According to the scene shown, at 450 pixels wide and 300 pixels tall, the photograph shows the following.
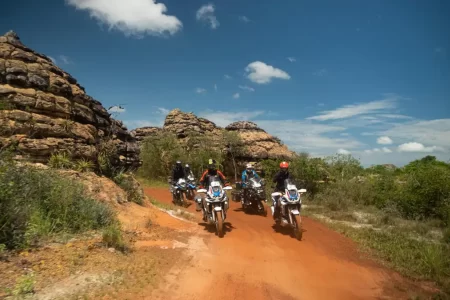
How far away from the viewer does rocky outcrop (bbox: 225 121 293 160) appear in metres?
29.9

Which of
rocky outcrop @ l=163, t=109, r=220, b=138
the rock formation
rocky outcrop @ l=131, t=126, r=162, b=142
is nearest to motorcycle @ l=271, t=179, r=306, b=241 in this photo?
the rock formation

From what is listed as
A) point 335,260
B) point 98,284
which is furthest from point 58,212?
point 335,260

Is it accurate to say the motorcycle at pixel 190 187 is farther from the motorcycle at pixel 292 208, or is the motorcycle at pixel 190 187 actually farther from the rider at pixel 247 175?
the motorcycle at pixel 292 208

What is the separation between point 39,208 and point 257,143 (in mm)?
25116

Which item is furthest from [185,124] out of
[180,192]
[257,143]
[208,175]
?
[208,175]

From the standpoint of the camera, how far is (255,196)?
13.2 m

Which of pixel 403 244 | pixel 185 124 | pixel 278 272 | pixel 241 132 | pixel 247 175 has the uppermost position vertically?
pixel 185 124

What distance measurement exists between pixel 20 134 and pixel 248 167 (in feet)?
27.8

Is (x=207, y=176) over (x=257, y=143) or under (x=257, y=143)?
under

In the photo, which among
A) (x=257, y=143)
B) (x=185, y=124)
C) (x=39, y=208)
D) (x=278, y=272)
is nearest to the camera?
(x=278, y=272)

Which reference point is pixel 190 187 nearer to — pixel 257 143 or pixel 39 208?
pixel 39 208

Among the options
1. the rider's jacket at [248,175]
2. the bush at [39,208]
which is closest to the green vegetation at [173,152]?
the rider's jacket at [248,175]

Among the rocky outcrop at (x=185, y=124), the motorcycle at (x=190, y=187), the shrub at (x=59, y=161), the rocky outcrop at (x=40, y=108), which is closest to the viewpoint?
the rocky outcrop at (x=40, y=108)

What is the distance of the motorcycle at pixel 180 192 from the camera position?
15.7 meters
